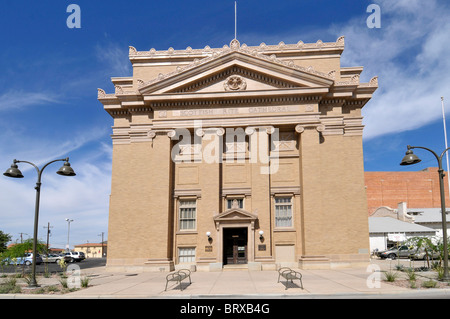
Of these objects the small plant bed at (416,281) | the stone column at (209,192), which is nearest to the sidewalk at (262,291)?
the small plant bed at (416,281)

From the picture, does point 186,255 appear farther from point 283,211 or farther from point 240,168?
point 283,211

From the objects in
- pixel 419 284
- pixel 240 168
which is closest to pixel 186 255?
pixel 240 168

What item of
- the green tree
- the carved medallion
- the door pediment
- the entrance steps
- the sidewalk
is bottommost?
the entrance steps

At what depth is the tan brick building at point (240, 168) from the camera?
26469 mm

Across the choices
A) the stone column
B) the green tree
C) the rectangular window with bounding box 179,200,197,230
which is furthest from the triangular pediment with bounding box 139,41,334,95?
the green tree

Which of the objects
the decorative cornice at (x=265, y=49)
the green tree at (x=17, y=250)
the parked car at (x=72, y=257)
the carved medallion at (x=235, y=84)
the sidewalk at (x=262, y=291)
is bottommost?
the parked car at (x=72, y=257)

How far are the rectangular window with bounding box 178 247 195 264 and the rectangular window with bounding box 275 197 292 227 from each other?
684 centimetres

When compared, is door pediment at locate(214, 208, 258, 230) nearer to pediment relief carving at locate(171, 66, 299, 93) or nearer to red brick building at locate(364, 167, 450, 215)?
pediment relief carving at locate(171, 66, 299, 93)

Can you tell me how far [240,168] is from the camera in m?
28.0

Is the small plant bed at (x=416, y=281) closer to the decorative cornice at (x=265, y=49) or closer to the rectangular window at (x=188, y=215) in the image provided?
the rectangular window at (x=188, y=215)

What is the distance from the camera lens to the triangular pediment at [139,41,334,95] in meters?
27.2

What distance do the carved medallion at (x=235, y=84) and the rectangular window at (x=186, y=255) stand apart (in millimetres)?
12807

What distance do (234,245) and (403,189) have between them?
70383 millimetres
